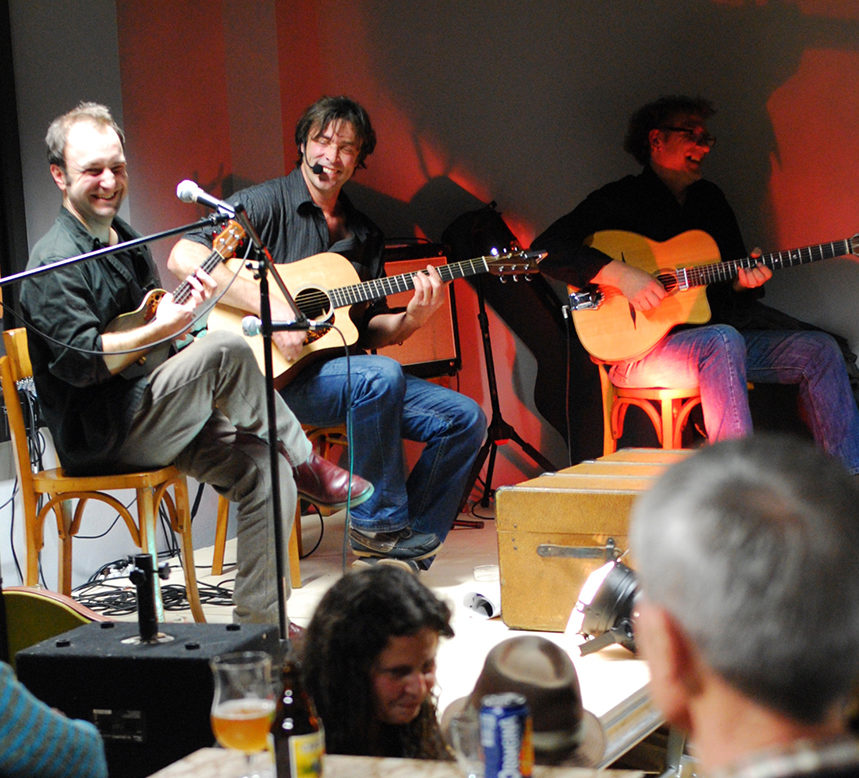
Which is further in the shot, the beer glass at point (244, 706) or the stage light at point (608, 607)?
the stage light at point (608, 607)

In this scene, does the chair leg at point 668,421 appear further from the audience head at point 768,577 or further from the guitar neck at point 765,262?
the audience head at point 768,577

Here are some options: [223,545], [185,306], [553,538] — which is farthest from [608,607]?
[223,545]

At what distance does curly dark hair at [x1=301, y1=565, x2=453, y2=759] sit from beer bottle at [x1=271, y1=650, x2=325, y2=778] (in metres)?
0.22

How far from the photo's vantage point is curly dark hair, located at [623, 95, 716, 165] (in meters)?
4.01

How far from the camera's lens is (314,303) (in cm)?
351

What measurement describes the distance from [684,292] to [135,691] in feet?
8.62

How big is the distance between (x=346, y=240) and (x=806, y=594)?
10.4 ft

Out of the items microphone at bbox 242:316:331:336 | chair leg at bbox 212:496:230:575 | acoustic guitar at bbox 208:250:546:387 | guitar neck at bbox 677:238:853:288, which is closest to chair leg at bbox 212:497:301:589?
chair leg at bbox 212:496:230:575

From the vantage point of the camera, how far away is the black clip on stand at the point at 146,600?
5.85ft

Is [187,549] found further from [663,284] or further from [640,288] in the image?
[663,284]

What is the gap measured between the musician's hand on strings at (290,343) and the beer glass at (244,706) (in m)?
2.16

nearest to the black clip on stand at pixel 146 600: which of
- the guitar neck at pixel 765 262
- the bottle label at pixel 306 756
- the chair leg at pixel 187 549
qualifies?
the bottle label at pixel 306 756

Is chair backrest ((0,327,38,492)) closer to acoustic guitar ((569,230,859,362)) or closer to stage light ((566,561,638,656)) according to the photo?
stage light ((566,561,638,656))

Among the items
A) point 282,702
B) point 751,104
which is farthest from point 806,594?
point 751,104
